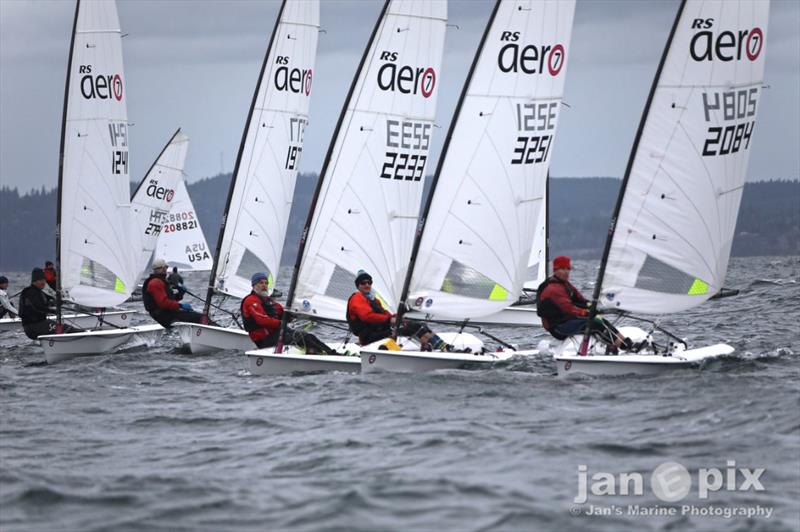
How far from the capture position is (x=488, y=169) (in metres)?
17.1

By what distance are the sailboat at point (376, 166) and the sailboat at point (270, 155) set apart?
4.94 meters

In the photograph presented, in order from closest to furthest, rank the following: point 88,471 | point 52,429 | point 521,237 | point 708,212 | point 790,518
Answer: point 790,518, point 88,471, point 52,429, point 708,212, point 521,237

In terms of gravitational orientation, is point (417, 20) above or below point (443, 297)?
above

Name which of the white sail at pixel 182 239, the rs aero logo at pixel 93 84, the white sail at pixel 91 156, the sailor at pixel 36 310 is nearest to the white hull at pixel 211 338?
the white sail at pixel 91 156

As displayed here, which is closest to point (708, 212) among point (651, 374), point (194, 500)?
point (651, 374)

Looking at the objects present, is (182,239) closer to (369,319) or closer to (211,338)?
(211,338)

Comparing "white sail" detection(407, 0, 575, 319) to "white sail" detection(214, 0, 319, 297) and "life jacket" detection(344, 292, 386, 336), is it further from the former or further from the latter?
"white sail" detection(214, 0, 319, 297)

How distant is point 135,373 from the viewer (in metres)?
18.1

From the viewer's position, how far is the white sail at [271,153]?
22.8 metres

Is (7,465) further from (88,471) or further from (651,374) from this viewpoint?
(651,374)

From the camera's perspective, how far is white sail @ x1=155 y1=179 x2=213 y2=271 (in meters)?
40.0

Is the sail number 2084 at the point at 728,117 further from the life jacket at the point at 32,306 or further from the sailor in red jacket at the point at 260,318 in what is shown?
the life jacket at the point at 32,306

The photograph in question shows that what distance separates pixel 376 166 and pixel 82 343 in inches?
223

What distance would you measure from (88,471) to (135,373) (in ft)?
23.6
